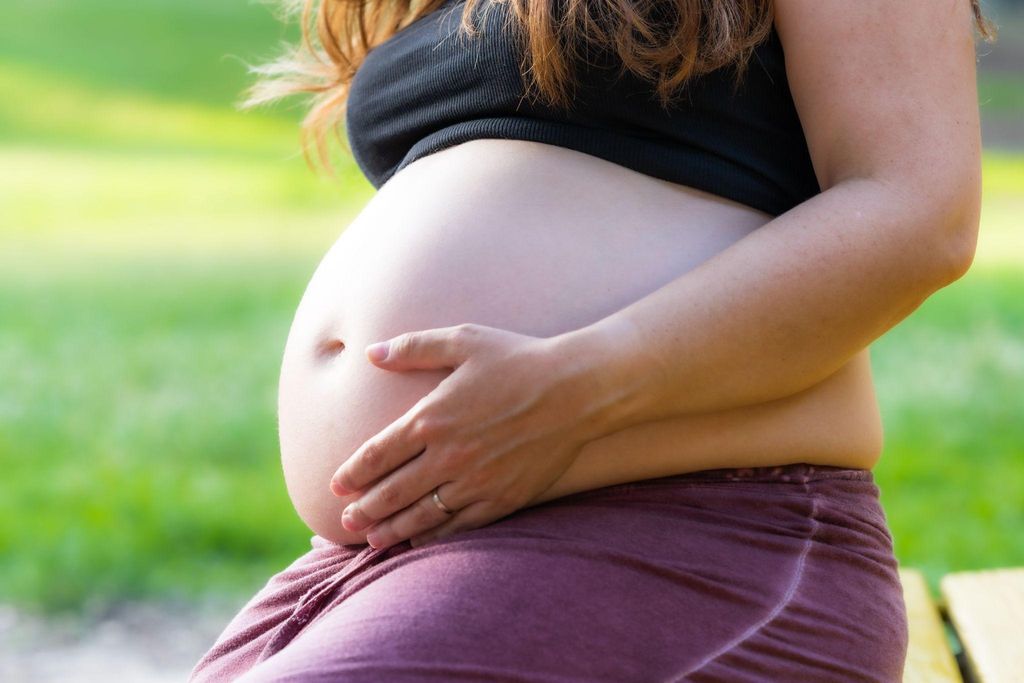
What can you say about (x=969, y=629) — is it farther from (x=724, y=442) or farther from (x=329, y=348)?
(x=329, y=348)

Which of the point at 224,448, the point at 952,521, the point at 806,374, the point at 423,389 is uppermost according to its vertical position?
the point at 224,448

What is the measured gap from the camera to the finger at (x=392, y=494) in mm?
1129

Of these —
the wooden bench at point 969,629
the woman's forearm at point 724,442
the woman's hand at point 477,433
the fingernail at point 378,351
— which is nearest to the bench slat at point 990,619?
the wooden bench at point 969,629

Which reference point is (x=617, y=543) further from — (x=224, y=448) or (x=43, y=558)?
(x=224, y=448)

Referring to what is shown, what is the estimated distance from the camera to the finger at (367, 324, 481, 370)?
112 centimetres

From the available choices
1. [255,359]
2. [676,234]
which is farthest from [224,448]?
[676,234]

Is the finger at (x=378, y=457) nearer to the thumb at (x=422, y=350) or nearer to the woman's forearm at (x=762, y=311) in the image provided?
the thumb at (x=422, y=350)

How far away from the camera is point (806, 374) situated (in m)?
1.14

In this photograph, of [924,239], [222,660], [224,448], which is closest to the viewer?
[924,239]

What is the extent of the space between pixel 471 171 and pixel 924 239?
47 cm

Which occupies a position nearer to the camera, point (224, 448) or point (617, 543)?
point (617, 543)

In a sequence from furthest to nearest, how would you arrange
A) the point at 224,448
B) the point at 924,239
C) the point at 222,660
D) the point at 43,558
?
1. the point at 224,448
2. the point at 43,558
3. the point at 222,660
4. the point at 924,239

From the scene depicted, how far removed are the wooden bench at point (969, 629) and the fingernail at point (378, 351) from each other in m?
0.85

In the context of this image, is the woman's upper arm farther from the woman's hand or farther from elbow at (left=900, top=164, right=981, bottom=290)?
the woman's hand
